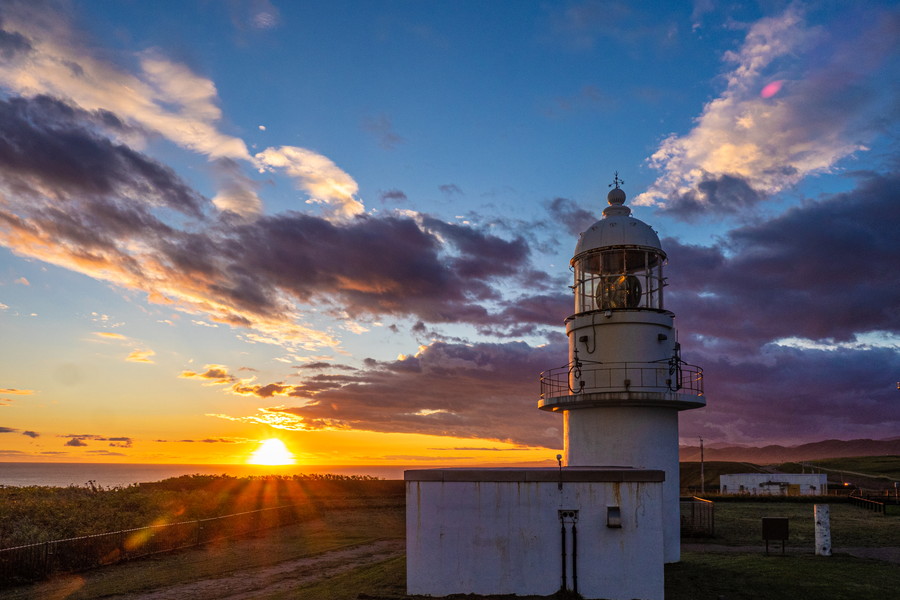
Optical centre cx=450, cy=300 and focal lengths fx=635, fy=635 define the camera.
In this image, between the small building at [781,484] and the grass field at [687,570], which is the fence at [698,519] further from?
the small building at [781,484]

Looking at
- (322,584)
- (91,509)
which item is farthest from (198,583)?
(91,509)

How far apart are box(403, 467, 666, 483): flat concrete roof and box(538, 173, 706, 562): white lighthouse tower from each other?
4.13 metres

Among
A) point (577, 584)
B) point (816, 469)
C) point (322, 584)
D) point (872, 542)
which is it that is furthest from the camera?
point (816, 469)

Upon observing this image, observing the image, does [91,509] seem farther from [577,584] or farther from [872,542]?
[872,542]

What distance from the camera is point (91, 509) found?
2877cm

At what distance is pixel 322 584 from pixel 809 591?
40.5ft

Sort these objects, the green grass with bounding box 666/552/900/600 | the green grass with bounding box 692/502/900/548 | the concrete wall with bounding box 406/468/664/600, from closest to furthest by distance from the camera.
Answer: the concrete wall with bounding box 406/468/664/600, the green grass with bounding box 666/552/900/600, the green grass with bounding box 692/502/900/548

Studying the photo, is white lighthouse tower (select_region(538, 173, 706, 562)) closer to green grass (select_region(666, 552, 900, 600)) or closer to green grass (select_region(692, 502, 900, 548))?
green grass (select_region(666, 552, 900, 600))

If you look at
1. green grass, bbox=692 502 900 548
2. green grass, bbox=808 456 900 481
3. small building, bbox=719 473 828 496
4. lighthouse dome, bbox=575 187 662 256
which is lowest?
green grass, bbox=808 456 900 481

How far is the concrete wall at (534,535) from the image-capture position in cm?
1469

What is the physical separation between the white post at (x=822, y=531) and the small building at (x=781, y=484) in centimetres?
4073

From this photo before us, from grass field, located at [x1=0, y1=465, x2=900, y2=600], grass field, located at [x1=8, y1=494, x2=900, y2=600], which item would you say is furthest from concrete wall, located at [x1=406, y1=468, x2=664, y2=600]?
grass field, located at [x1=0, y1=465, x2=900, y2=600]

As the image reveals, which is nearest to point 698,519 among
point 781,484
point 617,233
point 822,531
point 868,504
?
point 822,531

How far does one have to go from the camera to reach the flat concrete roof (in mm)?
14884
